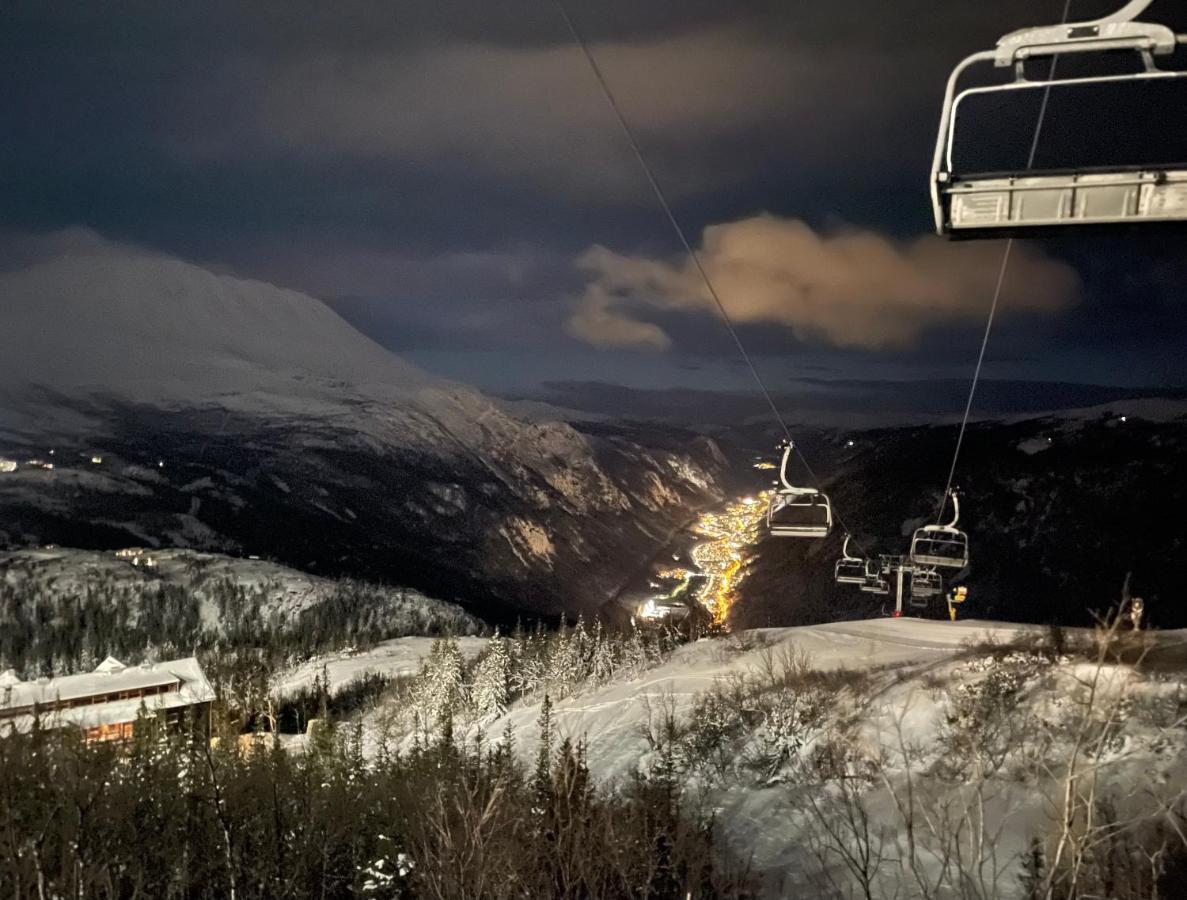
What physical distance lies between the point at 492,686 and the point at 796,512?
174 ft

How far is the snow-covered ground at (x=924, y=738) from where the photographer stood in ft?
64.8

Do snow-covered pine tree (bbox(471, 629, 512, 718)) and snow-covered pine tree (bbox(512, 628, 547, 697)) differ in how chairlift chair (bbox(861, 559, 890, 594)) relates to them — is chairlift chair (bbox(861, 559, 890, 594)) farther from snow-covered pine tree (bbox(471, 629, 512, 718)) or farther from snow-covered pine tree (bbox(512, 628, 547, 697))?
snow-covered pine tree (bbox(512, 628, 547, 697))

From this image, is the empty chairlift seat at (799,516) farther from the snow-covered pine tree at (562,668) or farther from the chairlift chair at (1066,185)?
the snow-covered pine tree at (562,668)

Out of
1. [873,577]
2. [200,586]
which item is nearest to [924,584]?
[873,577]

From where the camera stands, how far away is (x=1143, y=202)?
408 centimetres

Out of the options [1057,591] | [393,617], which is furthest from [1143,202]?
[393,617]

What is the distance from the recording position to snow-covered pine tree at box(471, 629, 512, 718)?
2500 inches

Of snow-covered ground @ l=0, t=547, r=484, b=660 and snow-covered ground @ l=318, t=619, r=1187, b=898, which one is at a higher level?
snow-covered ground @ l=0, t=547, r=484, b=660

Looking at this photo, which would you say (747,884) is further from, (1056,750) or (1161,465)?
(1161,465)

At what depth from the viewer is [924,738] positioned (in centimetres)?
2733

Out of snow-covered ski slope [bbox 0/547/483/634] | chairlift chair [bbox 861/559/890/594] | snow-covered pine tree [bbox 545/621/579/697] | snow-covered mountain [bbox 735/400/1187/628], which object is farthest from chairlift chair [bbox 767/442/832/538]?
snow-covered ski slope [bbox 0/547/483/634]

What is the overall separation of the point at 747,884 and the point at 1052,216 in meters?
18.9

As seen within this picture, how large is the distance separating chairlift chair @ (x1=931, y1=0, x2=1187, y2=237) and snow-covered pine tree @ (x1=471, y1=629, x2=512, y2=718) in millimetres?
62321

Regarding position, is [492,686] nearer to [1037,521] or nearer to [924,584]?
[924,584]
